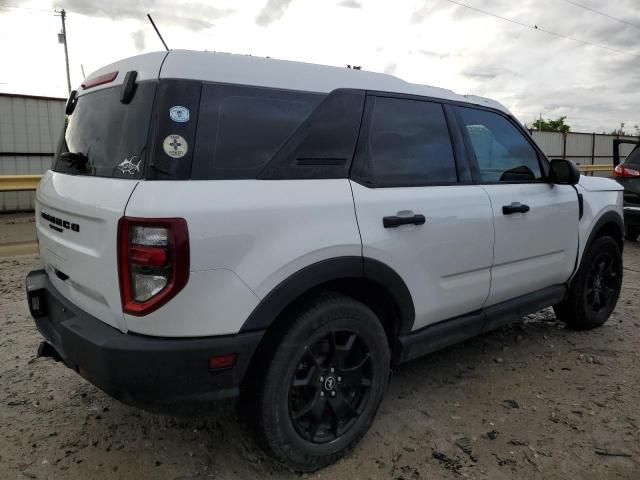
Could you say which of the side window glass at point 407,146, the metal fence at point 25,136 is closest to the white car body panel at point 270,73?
the side window glass at point 407,146

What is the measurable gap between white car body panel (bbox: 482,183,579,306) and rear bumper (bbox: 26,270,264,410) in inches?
70.3

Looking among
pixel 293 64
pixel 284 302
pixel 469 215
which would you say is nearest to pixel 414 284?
pixel 469 215

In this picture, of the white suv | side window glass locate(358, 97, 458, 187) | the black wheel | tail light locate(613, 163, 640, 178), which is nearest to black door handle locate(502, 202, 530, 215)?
the white suv

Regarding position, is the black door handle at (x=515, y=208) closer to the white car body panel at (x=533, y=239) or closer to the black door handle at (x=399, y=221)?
the white car body panel at (x=533, y=239)

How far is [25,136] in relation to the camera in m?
10.6

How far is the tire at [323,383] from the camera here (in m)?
2.25

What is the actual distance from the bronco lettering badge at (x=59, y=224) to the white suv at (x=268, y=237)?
0.7 inches

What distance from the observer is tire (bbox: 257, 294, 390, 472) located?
2250 millimetres

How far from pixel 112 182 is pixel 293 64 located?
1.00 metres

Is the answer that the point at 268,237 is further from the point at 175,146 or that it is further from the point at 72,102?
the point at 72,102

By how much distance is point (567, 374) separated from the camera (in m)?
3.60

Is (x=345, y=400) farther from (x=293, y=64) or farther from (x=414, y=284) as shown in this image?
(x=293, y=64)

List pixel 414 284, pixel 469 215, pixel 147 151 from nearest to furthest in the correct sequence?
pixel 147 151 → pixel 414 284 → pixel 469 215

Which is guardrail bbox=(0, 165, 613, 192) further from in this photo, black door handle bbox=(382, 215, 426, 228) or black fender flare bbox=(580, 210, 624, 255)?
black fender flare bbox=(580, 210, 624, 255)
